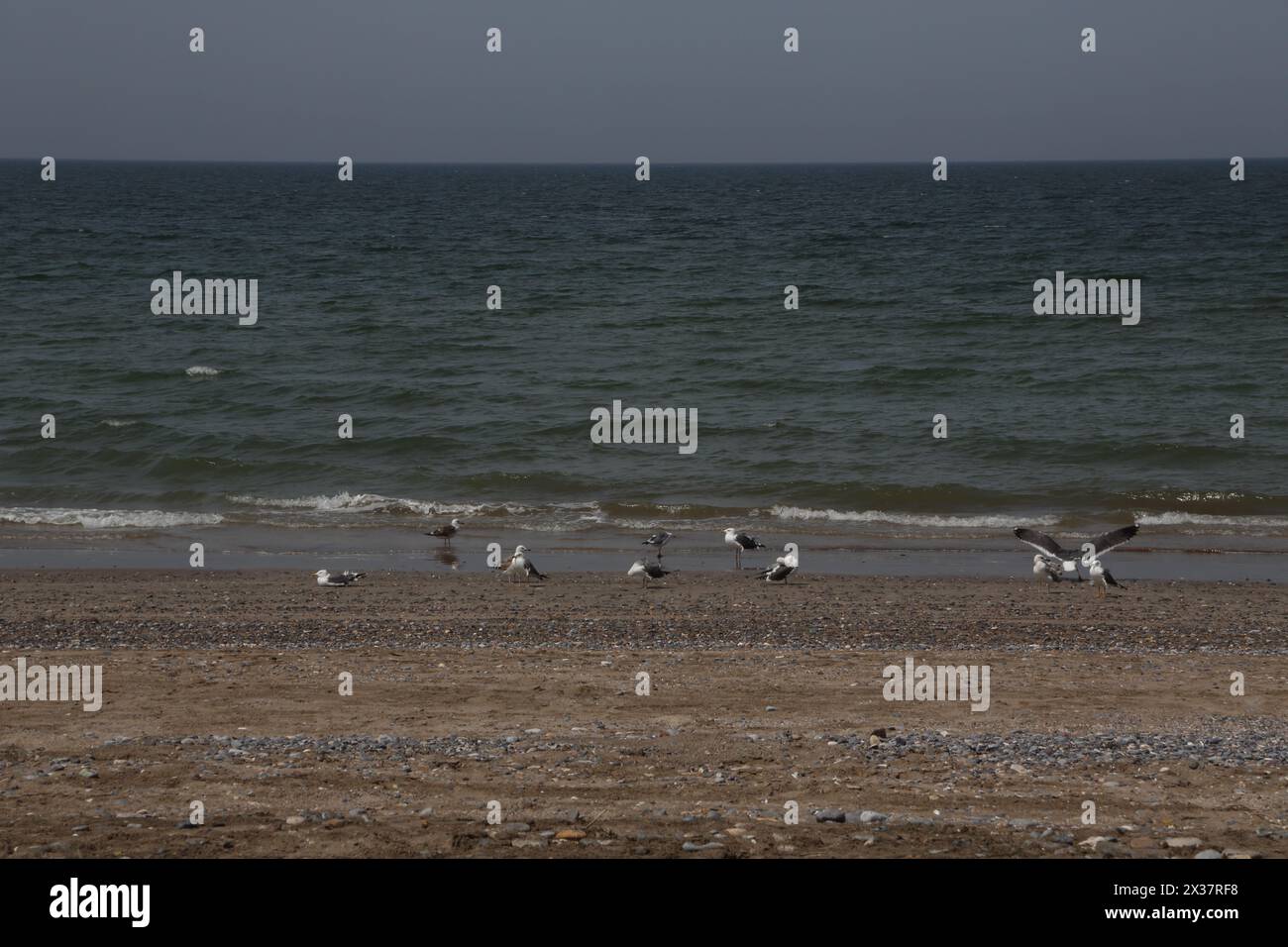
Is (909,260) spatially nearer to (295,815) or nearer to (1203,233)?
(1203,233)

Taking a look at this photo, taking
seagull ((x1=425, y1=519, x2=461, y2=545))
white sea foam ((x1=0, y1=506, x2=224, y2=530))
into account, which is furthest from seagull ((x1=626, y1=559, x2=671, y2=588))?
white sea foam ((x1=0, y1=506, x2=224, y2=530))

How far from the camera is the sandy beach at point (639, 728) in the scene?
7418mm

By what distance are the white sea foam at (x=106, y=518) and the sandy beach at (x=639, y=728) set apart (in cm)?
590

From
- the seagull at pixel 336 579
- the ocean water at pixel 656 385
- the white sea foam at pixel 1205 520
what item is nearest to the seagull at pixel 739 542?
the ocean water at pixel 656 385

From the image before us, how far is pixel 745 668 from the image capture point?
12.1m

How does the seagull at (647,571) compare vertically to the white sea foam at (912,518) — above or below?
below

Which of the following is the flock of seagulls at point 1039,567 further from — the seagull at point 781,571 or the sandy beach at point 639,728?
the sandy beach at point 639,728

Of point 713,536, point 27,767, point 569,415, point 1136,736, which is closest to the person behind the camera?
point 27,767

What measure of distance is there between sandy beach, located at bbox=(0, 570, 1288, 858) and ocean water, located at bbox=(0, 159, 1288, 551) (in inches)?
292

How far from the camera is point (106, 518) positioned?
2270 cm

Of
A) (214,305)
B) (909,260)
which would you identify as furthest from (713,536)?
(909,260)

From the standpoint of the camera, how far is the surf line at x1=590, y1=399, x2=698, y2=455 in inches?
1119

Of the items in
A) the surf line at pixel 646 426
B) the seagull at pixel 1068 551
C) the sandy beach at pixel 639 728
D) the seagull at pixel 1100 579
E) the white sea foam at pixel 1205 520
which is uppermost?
the surf line at pixel 646 426
